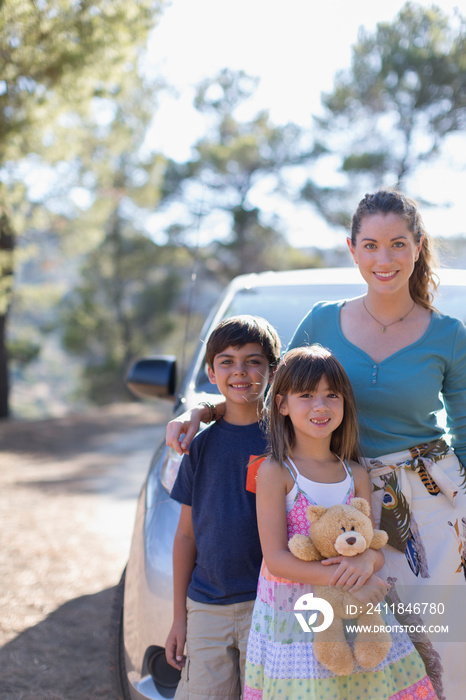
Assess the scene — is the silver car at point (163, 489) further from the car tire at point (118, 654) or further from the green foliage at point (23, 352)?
the green foliage at point (23, 352)

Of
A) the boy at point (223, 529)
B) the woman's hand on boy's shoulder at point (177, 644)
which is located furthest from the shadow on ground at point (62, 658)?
the boy at point (223, 529)

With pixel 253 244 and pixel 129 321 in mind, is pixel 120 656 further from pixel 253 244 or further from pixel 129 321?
pixel 129 321

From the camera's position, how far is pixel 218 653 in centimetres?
193

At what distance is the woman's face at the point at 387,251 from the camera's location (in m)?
2.03

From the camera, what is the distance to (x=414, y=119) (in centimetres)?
1477

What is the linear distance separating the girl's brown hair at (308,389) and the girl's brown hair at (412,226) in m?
0.46

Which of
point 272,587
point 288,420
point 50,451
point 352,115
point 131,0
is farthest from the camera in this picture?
point 352,115

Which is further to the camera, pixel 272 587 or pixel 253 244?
pixel 253 244

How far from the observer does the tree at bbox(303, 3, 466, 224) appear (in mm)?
12695

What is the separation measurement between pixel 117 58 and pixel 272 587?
758 centimetres

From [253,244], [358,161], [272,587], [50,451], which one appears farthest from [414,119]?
[272,587]

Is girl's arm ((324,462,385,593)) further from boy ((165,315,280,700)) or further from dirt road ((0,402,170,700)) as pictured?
dirt road ((0,402,170,700))

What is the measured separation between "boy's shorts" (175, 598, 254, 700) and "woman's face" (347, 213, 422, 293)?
1035 millimetres

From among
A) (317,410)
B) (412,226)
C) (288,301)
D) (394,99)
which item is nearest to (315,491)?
(317,410)
